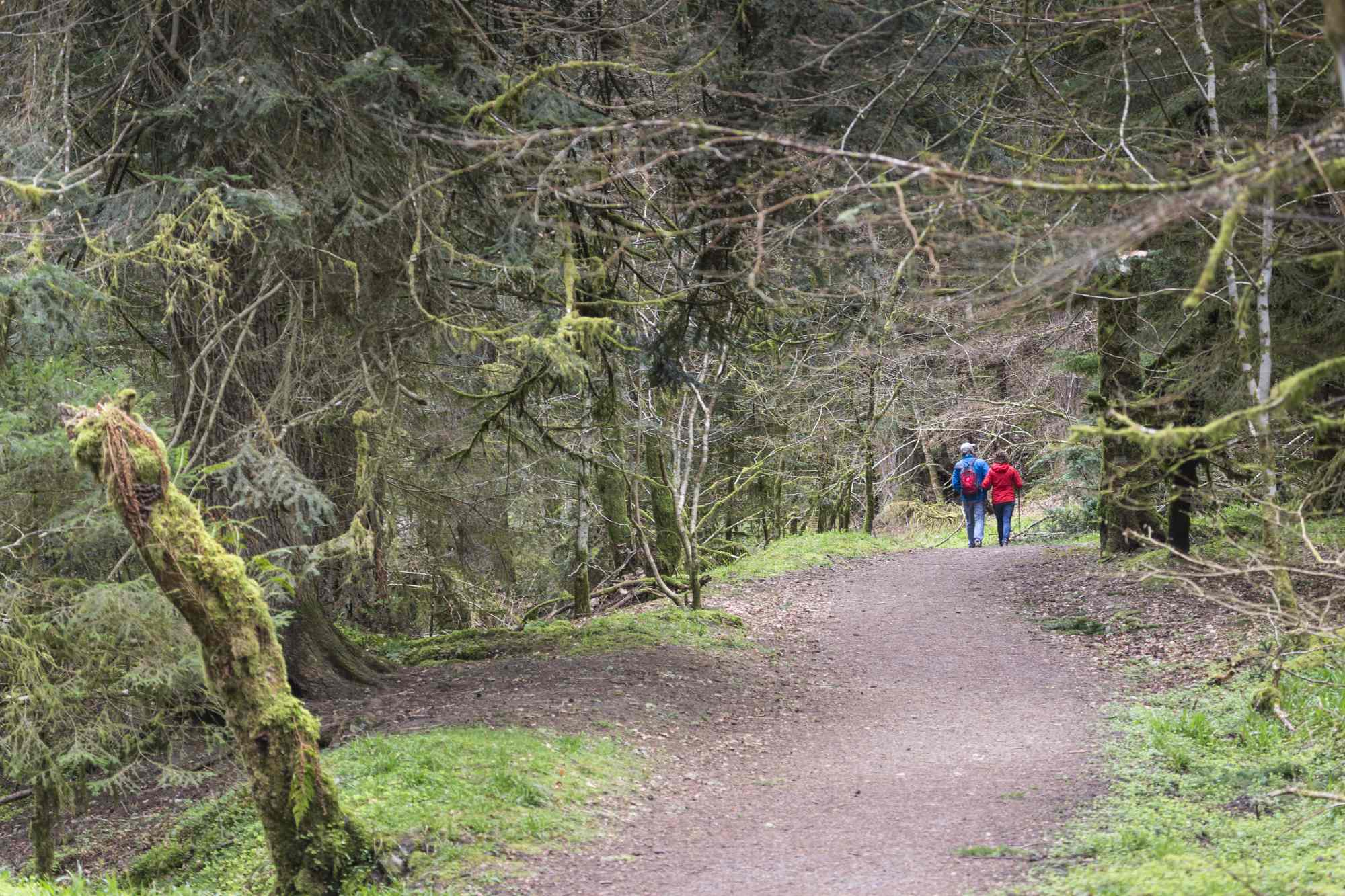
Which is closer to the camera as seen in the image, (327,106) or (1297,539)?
(327,106)

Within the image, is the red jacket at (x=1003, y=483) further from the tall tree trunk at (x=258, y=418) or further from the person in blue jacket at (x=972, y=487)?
the tall tree trunk at (x=258, y=418)

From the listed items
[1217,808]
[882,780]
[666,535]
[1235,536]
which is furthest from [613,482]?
[1217,808]

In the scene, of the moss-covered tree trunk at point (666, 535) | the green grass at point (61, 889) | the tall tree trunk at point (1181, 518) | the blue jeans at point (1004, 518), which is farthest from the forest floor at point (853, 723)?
the blue jeans at point (1004, 518)

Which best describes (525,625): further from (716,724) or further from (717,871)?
(717,871)

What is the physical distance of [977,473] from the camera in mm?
19781

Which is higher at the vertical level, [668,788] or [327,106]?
[327,106]

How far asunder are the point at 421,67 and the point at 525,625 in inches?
340

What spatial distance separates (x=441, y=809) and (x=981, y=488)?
1526cm

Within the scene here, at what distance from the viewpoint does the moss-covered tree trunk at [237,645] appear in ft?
17.7

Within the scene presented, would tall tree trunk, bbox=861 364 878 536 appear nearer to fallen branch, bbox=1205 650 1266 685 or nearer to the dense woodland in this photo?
the dense woodland

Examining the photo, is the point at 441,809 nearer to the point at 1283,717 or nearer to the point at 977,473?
the point at 1283,717

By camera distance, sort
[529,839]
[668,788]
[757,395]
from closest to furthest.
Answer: [529,839] → [668,788] → [757,395]

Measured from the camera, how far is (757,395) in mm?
17578

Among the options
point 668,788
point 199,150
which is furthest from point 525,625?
point 199,150
